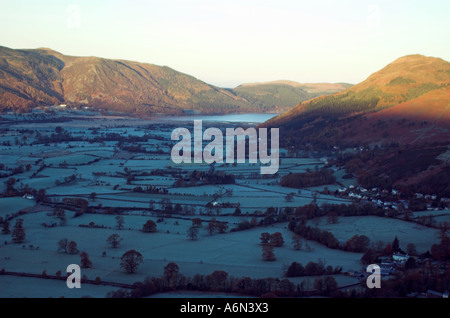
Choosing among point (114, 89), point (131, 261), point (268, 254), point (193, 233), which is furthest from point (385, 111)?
point (114, 89)

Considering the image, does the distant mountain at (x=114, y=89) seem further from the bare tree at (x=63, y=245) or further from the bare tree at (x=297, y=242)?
the bare tree at (x=297, y=242)

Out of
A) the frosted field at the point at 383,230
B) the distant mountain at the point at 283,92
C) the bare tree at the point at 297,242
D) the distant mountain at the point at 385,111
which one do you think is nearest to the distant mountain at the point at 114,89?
the distant mountain at the point at 283,92

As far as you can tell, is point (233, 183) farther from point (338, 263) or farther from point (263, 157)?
point (338, 263)

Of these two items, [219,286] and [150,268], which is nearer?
[219,286]

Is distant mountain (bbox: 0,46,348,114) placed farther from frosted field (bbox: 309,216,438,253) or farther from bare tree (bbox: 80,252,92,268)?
bare tree (bbox: 80,252,92,268)

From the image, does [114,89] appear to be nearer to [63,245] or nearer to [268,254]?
[63,245]
